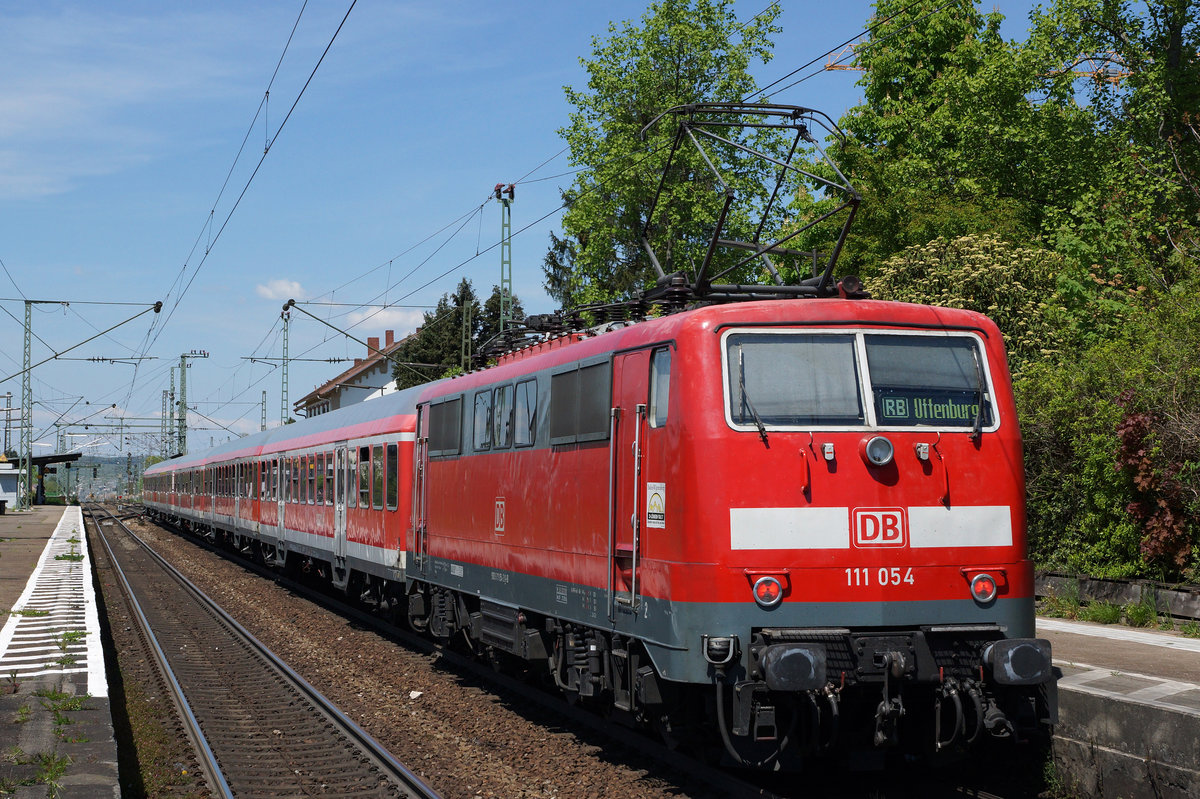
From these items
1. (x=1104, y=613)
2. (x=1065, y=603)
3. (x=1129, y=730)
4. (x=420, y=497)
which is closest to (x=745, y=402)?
(x=1129, y=730)

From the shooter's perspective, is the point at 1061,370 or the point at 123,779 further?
the point at 1061,370

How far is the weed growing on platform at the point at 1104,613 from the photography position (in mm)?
14318

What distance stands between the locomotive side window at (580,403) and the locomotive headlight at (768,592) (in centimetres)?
211

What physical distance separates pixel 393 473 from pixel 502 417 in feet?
17.6

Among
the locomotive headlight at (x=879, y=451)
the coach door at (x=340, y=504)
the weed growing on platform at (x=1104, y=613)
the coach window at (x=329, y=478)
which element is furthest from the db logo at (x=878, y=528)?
the coach window at (x=329, y=478)

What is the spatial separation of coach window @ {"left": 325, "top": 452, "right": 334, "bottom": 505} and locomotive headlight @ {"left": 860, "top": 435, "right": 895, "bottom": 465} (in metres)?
14.9

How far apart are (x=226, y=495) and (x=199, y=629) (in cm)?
1758

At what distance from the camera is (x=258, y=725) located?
11.8 meters

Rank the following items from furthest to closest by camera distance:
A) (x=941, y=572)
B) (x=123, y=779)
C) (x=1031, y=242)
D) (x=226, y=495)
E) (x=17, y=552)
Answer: (x=226, y=495), (x=17, y=552), (x=1031, y=242), (x=123, y=779), (x=941, y=572)

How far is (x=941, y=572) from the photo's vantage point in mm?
7887

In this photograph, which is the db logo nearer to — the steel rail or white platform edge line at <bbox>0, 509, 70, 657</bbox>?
the steel rail

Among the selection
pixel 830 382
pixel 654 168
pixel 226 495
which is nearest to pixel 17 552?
pixel 226 495

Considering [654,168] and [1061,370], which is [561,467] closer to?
[1061,370]

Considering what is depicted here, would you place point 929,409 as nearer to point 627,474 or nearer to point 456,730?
point 627,474
